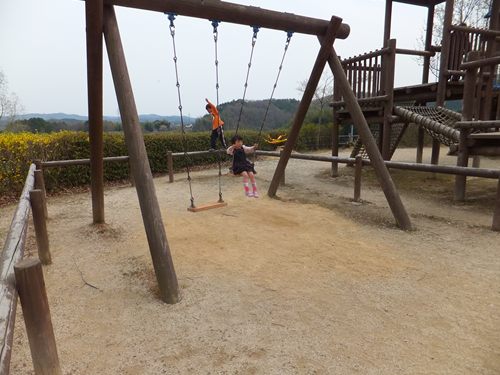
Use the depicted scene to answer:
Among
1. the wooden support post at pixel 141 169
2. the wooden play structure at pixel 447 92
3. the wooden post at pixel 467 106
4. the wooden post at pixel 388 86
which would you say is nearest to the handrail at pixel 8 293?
the wooden support post at pixel 141 169

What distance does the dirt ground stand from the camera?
74.0 inches

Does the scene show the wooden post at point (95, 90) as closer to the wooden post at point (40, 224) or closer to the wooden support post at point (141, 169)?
the wooden support post at point (141, 169)

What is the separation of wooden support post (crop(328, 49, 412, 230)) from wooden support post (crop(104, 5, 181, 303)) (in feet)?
9.24

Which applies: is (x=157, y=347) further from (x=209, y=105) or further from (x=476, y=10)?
(x=476, y=10)

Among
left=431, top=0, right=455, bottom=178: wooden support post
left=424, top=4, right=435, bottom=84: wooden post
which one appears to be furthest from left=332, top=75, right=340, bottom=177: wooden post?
left=431, top=0, right=455, bottom=178: wooden support post

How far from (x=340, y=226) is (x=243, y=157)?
70.7 inches

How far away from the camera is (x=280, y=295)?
2.57 m

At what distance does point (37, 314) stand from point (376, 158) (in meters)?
4.05

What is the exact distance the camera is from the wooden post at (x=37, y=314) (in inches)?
47.5

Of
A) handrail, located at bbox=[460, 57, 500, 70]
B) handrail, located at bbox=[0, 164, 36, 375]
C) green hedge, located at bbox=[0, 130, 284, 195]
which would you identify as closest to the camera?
handrail, located at bbox=[0, 164, 36, 375]

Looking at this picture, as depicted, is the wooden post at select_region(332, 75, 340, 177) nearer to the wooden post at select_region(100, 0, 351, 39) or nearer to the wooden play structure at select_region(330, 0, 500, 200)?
the wooden play structure at select_region(330, 0, 500, 200)

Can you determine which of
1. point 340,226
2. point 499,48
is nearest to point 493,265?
point 340,226

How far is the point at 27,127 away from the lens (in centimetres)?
1836

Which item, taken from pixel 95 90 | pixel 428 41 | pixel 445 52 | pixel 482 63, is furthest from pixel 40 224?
pixel 428 41
